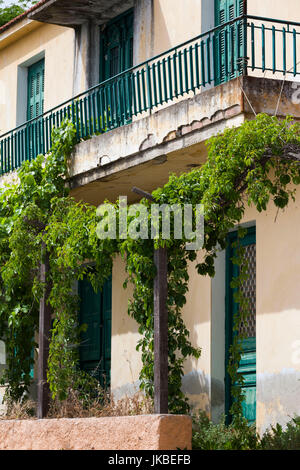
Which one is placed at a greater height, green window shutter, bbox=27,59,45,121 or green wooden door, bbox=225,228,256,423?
green window shutter, bbox=27,59,45,121

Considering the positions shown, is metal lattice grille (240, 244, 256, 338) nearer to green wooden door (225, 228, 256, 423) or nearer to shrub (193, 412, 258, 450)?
green wooden door (225, 228, 256, 423)

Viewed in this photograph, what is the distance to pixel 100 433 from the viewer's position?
10031 mm

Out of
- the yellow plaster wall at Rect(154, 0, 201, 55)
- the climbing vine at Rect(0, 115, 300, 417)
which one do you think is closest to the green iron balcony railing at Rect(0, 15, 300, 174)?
the yellow plaster wall at Rect(154, 0, 201, 55)

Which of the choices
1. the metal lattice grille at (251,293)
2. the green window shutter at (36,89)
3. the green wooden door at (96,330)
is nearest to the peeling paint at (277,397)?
the metal lattice grille at (251,293)

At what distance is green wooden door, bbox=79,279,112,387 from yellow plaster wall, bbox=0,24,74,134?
3.41 meters

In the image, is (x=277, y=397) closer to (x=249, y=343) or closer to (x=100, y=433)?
(x=249, y=343)

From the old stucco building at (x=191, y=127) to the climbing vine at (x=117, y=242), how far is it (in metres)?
0.41

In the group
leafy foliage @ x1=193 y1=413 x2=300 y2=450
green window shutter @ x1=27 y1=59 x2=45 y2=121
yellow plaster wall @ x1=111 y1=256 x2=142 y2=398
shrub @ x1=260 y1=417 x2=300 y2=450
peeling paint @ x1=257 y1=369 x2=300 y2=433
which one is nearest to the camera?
shrub @ x1=260 y1=417 x2=300 y2=450

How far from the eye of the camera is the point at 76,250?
1059 cm

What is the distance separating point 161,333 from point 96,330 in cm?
590

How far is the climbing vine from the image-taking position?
30.9 feet

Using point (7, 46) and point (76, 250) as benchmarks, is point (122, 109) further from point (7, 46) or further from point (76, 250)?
point (7, 46)

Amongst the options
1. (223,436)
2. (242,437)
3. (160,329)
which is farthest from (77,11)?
(242,437)

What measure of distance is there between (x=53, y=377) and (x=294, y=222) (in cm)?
339
